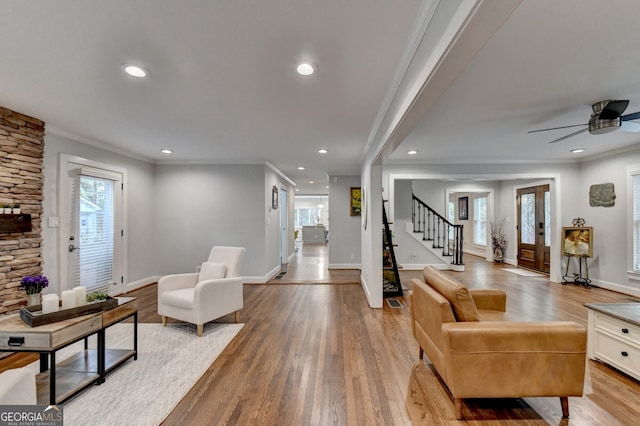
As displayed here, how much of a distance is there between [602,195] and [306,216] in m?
13.3

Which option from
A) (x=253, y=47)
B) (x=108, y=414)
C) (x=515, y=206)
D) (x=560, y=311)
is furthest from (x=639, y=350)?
(x=515, y=206)

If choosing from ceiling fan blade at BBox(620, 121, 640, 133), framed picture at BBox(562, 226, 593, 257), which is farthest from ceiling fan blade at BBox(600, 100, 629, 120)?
framed picture at BBox(562, 226, 593, 257)

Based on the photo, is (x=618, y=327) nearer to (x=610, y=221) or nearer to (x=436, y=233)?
(x=610, y=221)

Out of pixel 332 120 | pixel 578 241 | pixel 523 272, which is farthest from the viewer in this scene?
pixel 523 272

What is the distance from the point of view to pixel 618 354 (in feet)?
7.66

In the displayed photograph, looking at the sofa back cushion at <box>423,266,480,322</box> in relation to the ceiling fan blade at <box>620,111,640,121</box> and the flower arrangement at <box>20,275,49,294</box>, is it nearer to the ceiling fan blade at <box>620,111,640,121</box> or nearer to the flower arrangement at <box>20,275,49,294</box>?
the ceiling fan blade at <box>620,111,640,121</box>

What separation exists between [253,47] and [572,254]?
6.65m

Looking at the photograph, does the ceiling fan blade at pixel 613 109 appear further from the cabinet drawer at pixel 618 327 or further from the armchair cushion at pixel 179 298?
the armchair cushion at pixel 179 298

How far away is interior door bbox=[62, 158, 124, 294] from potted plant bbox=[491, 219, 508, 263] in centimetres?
906

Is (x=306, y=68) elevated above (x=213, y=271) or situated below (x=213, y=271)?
above

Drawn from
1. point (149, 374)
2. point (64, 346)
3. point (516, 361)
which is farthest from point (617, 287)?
point (64, 346)

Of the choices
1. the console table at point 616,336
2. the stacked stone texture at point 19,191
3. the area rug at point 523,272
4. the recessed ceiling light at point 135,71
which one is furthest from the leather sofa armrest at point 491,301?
the stacked stone texture at point 19,191

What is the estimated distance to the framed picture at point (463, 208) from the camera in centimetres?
972

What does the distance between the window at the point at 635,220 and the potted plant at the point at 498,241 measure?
315 centimetres
